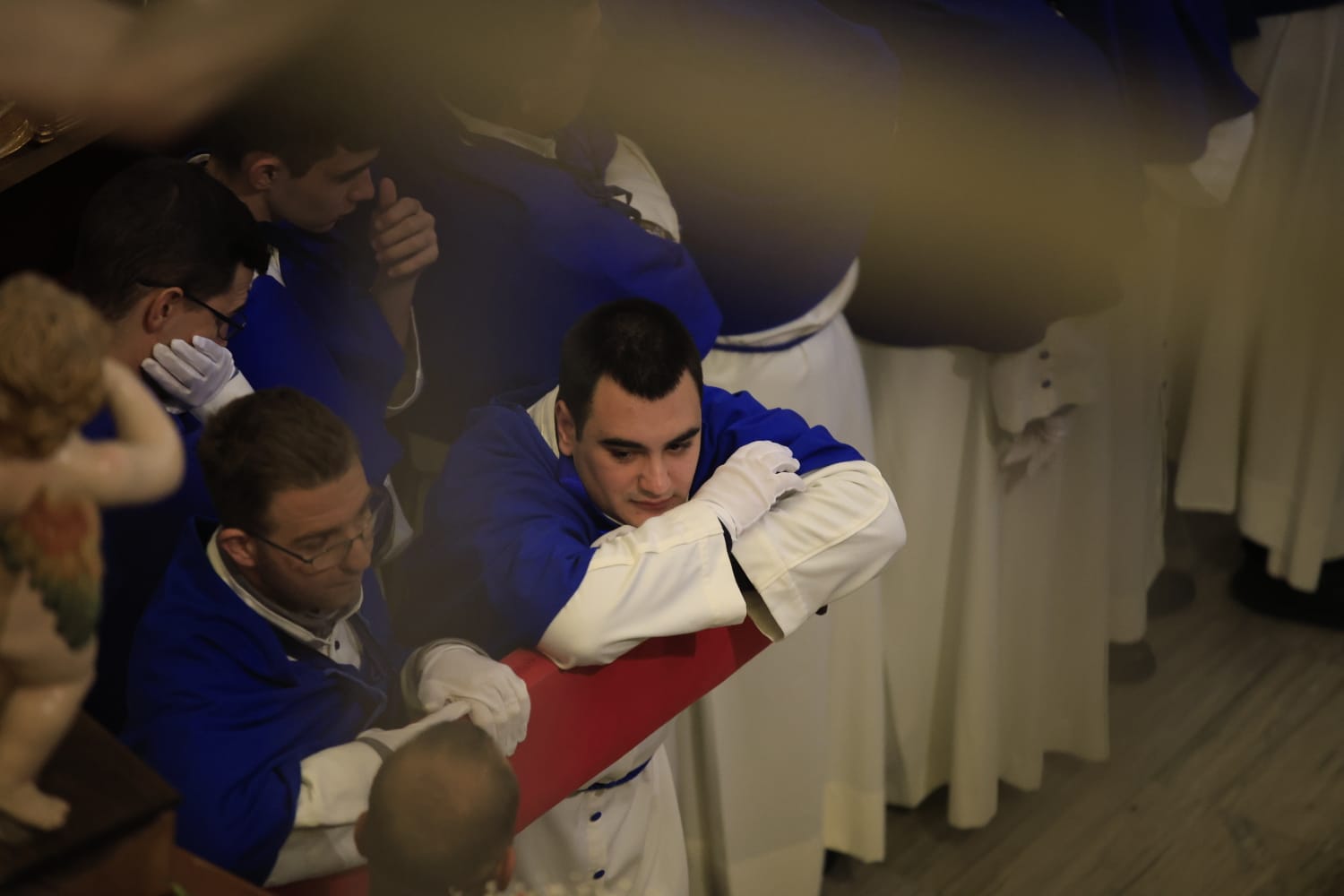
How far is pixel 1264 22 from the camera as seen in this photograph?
2322 millimetres

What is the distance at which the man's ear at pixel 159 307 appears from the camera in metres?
0.83

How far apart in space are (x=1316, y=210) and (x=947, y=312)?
0.96 metres

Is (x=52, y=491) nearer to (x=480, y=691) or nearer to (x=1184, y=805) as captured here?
(x=480, y=691)

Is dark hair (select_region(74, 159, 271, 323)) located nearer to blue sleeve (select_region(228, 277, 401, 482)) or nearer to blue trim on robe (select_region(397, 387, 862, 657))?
blue sleeve (select_region(228, 277, 401, 482))

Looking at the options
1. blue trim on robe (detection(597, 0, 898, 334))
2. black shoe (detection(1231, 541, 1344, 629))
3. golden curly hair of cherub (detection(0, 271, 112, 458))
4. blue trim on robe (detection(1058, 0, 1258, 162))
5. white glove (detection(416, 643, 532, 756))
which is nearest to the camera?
golden curly hair of cherub (detection(0, 271, 112, 458))

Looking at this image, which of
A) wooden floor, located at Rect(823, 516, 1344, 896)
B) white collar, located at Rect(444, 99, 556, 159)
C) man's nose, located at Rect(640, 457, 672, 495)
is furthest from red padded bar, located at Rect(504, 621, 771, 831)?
wooden floor, located at Rect(823, 516, 1344, 896)

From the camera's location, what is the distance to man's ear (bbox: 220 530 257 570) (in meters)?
0.81

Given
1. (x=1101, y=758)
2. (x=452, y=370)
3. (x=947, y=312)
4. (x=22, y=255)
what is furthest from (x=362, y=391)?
(x=1101, y=758)

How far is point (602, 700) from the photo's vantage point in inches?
39.4

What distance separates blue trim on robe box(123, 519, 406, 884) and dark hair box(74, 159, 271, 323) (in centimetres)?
14

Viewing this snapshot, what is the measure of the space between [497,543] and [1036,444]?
1051 millimetres

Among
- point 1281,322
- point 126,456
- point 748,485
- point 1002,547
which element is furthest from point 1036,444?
point 126,456

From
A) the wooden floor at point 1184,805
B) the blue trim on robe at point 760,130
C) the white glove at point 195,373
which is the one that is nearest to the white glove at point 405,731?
the white glove at point 195,373

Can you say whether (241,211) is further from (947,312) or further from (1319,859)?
(1319,859)
